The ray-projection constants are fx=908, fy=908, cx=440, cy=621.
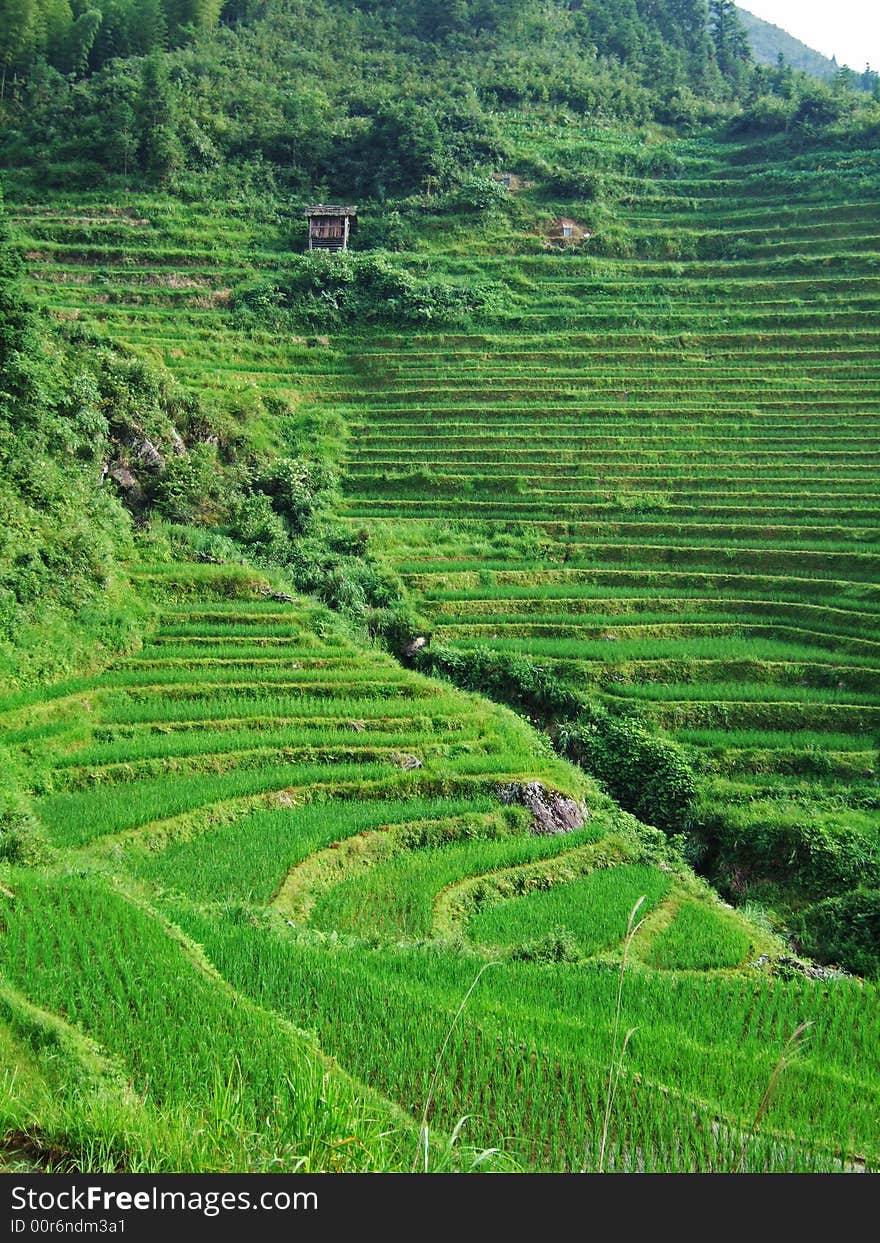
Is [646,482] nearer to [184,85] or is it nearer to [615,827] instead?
[615,827]

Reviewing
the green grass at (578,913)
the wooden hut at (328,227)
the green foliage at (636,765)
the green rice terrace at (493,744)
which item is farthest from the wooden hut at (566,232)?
the green grass at (578,913)

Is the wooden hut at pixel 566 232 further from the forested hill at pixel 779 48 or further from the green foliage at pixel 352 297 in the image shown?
the forested hill at pixel 779 48

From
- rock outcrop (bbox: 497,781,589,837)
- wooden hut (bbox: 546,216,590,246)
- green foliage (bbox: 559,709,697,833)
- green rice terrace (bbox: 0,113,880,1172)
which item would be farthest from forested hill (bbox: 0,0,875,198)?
rock outcrop (bbox: 497,781,589,837)

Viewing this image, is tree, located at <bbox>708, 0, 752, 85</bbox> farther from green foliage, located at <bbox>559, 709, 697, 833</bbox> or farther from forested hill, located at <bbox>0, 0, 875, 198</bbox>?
green foliage, located at <bbox>559, 709, 697, 833</bbox>

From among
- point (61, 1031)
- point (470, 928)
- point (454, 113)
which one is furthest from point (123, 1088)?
point (454, 113)

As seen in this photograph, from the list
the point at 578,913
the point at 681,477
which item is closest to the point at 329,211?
the point at 681,477

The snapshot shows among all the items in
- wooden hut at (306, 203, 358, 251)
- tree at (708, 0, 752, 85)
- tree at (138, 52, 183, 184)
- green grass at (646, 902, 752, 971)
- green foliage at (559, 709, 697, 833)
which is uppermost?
tree at (708, 0, 752, 85)
